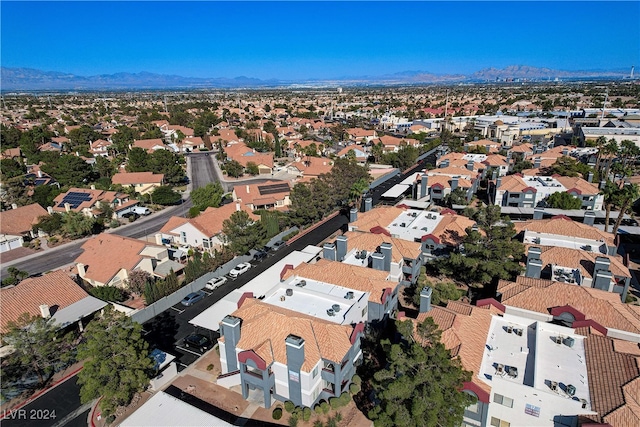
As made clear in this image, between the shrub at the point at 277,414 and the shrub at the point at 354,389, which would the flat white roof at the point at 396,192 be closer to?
the shrub at the point at 354,389

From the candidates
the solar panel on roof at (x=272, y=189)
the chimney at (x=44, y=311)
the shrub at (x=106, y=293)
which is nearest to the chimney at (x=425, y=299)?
the shrub at (x=106, y=293)

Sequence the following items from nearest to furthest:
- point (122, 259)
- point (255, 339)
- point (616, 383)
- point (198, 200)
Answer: point (616, 383) → point (255, 339) → point (122, 259) → point (198, 200)

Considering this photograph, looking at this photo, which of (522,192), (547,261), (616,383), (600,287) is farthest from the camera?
(522,192)

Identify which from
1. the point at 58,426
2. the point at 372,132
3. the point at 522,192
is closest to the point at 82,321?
the point at 58,426

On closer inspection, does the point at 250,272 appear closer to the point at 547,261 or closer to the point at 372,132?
the point at 547,261

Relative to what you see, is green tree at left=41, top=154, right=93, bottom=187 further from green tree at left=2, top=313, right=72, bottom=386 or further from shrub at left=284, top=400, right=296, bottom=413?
shrub at left=284, top=400, right=296, bottom=413

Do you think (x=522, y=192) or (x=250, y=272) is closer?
(x=250, y=272)
